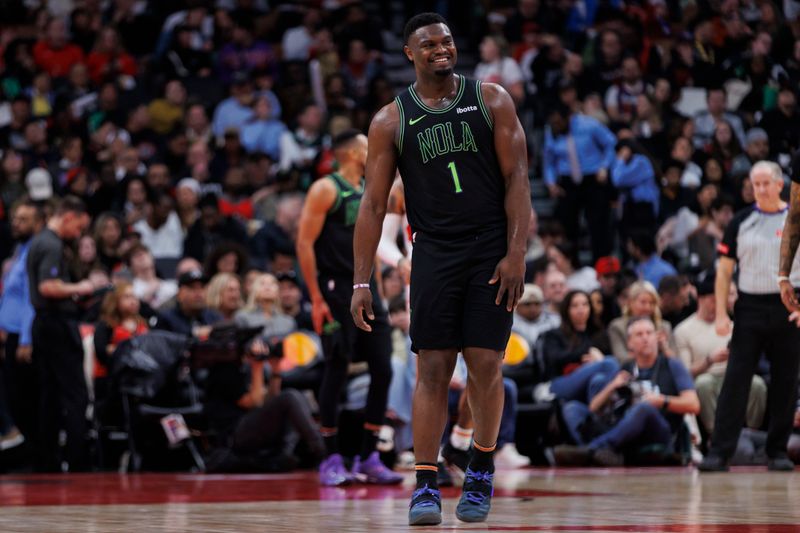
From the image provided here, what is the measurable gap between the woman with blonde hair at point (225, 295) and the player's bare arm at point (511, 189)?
6174mm

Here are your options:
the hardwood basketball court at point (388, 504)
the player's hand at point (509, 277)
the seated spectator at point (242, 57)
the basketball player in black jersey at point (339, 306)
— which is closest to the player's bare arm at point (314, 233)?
the basketball player in black jersey at point (339, 306)

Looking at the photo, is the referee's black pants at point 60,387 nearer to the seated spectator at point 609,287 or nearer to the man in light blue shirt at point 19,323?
the man in light blue shirt at point 19,323

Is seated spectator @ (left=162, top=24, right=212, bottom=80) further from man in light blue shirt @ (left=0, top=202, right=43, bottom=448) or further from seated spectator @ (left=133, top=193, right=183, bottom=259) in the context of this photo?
man in light blue shirt @ (left=0, top=202, right=43, bottom=448)

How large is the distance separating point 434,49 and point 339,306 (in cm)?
278

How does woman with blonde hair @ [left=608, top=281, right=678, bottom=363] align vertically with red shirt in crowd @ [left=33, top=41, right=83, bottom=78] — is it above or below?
below

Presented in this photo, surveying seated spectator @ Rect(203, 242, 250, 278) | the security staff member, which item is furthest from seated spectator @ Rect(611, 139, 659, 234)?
the security staff member

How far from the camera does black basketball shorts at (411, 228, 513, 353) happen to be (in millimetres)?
5566

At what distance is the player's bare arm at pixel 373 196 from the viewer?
5723 mm

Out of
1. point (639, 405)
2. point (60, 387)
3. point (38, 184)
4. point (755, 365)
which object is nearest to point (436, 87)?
point (755, 365)

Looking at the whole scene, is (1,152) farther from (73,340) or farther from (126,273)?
(73,340)

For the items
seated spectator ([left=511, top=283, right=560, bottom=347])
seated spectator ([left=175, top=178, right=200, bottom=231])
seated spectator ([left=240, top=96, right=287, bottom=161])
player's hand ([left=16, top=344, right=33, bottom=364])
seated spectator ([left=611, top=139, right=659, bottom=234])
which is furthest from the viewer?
seated spectator ([left=240, top=96, right=287, bottom=161])

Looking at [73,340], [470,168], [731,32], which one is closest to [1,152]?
[73,340]

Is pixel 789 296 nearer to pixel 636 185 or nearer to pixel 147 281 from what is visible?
pixel 147 281

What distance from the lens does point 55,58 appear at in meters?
17.5
